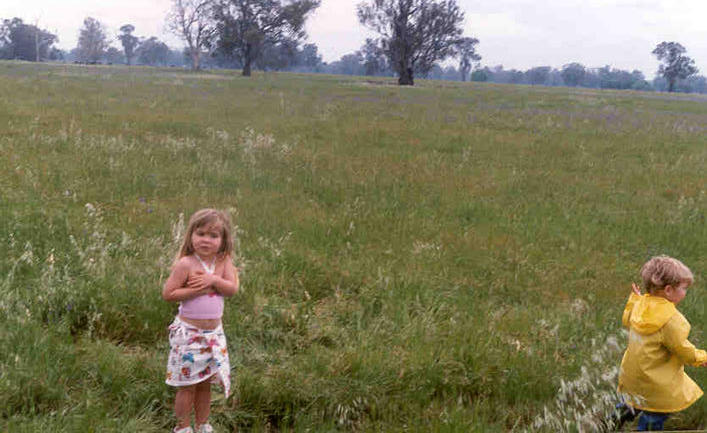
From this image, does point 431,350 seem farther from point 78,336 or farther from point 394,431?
point 78,336

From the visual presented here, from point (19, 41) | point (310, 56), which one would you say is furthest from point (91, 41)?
point (310, 56)

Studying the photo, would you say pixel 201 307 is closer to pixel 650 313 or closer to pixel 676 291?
pixel 650 313

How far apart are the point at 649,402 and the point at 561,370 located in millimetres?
709

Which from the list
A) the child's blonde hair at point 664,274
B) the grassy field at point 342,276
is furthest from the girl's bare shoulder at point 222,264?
the child's blonde hair at point 664,274

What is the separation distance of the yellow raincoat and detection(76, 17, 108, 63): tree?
162 meters

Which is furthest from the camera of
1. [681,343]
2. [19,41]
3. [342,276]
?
[19,41]

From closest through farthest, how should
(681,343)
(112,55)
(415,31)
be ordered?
(681,343)
(415,31)
(112,55)

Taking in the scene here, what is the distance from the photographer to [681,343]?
361cm

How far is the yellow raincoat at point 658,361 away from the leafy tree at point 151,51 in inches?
7945

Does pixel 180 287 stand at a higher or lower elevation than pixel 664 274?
lower

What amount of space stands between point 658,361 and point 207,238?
286 centimetres

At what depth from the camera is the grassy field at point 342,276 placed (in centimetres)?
384

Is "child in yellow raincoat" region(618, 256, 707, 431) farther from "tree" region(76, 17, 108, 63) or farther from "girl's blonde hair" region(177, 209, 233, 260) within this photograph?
"tree" region(76, 17, 108, 63)

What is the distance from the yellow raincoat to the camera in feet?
12.1
